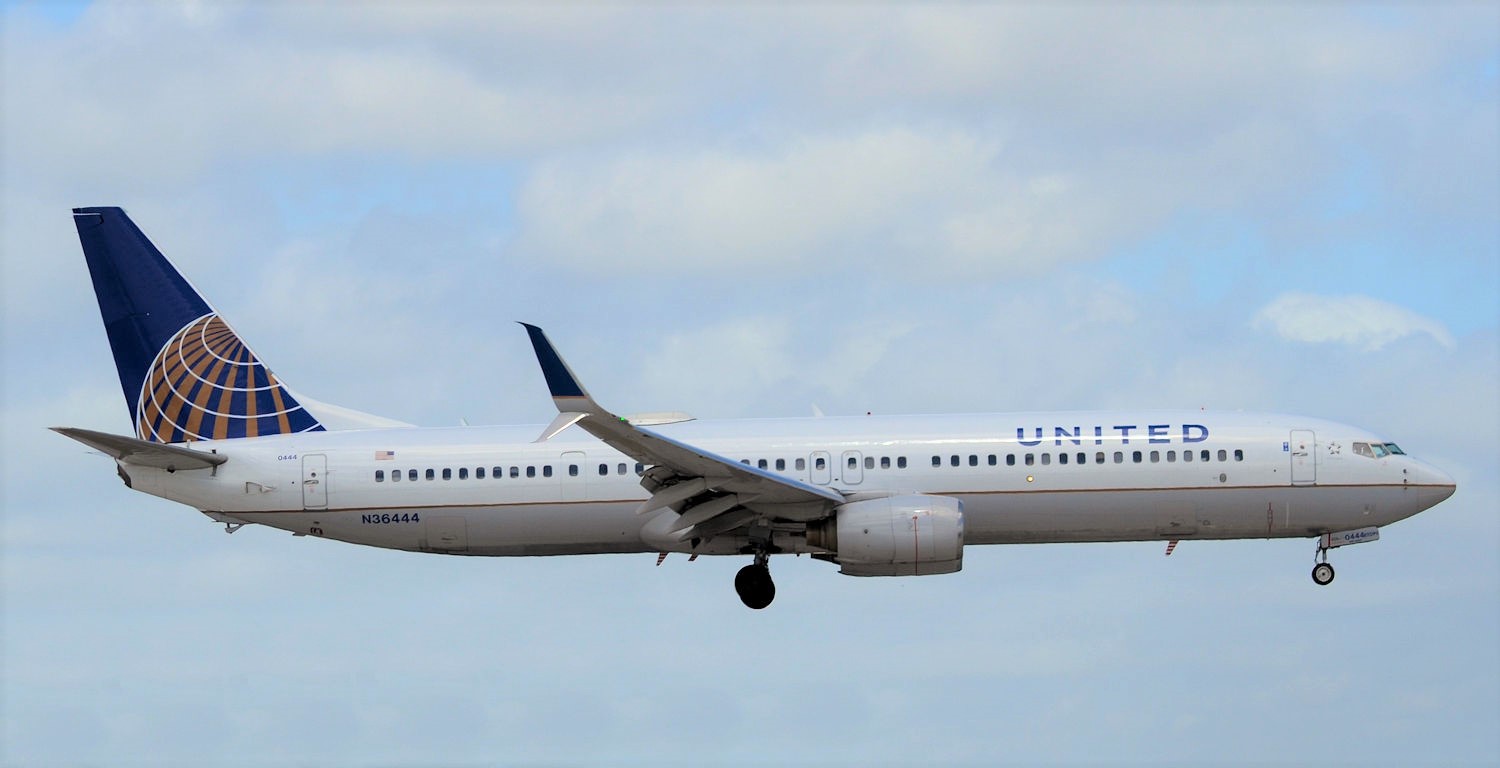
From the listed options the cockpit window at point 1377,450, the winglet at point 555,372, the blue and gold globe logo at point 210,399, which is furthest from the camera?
the blue and gold globe logo at point 210,399

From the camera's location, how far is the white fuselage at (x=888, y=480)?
34688 millimetres

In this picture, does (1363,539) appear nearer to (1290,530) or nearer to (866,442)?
(1290,530)

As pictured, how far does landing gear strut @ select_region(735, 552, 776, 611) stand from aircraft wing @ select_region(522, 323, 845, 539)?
1.35 meters

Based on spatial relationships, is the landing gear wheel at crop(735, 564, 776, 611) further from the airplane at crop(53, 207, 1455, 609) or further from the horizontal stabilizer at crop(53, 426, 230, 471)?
the horizontal stabilizer at crop(53, 426, 230, 471)

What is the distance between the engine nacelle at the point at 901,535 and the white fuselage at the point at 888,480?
1.38 metres

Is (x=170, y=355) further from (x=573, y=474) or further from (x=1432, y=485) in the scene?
(x=1432, y=485)

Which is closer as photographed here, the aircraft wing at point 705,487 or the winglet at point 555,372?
the winglet at point 555,372

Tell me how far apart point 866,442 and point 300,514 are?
11.6 metres

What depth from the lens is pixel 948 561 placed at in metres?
33.3

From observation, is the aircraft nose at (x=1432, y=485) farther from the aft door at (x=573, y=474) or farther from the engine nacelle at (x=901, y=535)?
the aft door at (x=573, y=474)

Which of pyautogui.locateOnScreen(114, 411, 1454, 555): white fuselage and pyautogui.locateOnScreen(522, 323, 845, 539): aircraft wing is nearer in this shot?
pyautogui.locateOnScreen(522, 323, 845, 539): aircraft wing

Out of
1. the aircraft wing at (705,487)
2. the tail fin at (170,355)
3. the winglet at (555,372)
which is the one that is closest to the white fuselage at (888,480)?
the aircraft wing at (705,487)

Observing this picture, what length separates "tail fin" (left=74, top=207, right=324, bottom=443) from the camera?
3800cm

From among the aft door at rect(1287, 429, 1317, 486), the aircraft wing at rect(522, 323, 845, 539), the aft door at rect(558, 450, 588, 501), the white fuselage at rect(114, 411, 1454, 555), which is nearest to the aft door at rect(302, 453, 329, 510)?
the white fuselage at rect(114, 411, 1454, 555)
